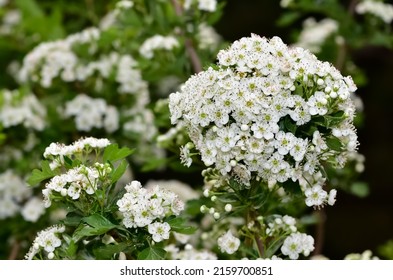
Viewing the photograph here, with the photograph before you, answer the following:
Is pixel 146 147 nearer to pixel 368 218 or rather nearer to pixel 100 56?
pixel 100 56

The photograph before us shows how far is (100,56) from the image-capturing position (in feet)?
11.6

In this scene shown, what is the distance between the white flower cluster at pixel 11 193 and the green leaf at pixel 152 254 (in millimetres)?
1389

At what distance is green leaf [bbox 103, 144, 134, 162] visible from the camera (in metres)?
2.20

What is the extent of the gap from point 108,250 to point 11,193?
1.38 metres

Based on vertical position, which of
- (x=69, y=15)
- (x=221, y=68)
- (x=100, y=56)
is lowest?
(x=221, y=68)

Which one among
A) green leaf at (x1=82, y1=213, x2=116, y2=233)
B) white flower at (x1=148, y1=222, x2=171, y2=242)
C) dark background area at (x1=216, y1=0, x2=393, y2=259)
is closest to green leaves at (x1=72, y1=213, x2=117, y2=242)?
green leaf at (x1=82, y1=213, x2=116, y2=233)

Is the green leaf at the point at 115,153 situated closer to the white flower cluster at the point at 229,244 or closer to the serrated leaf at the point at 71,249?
the serrated leaf at the point at 71,249

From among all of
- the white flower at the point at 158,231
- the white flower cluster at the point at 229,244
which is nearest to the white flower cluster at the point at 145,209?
the white flower at the point at 158,231

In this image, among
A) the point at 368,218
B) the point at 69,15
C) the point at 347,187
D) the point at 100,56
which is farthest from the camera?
the point at 368,218

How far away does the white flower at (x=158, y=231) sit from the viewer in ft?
6.78

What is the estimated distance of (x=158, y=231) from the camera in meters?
2.07

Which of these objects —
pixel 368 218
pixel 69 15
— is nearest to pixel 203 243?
pixel 69 15
